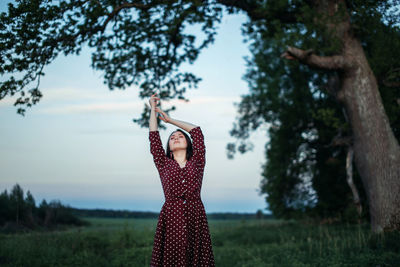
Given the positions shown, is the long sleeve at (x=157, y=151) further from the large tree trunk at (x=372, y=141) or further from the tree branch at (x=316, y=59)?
the large tree trunk at (x=372, y=141)

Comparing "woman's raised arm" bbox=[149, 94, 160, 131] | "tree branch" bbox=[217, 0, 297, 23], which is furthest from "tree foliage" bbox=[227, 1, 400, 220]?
"woman's raised arm" bbox=[149, 94, 160, 131]

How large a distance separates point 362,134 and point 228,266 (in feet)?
15.4

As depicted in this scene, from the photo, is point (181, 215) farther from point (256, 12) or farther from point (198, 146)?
point (256, 12)

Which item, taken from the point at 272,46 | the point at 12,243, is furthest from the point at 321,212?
the point at 12,243

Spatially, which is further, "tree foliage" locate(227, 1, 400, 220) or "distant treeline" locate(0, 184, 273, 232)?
"tree foliage" locate(227, 1, 400, 220)

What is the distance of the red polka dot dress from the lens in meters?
4.27

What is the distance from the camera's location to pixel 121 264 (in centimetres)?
814

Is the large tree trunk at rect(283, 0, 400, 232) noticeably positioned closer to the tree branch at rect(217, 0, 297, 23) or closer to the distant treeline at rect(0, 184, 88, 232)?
the tree branch at rect(217, 0, 297, 23)

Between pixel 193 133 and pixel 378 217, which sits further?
pixel 378 217

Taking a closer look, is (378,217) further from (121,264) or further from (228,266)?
(121,264)

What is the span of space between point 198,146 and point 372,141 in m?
6.21

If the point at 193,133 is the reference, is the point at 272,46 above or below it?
above

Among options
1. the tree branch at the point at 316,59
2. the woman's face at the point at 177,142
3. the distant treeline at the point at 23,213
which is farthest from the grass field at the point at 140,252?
the tree branch at the point at 316,59

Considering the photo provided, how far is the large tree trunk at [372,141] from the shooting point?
8.74 m
